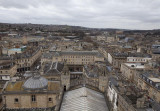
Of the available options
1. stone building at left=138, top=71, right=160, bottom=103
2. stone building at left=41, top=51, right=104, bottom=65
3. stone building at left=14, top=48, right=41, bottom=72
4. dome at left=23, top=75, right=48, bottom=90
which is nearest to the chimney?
stone building at left=138, top=71, right=160, bottom=103

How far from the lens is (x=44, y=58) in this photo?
8888 cm

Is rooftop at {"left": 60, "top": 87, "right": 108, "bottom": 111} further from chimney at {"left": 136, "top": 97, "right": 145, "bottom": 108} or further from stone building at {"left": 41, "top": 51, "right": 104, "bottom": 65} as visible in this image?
stone building at {"left": 41, "top": 51, "right": 104, "bottom": 65}

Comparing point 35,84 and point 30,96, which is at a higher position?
point 35,84

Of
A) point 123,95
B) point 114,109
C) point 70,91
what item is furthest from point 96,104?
point 70,91

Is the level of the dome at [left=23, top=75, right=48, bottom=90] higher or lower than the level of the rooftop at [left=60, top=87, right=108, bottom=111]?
higher

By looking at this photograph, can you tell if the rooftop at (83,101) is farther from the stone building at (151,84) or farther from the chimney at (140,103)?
the stone building at (151,84)

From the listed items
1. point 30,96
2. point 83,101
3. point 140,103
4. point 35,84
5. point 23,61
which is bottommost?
point 23,61

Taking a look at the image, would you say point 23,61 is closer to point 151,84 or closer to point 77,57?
point 77,57

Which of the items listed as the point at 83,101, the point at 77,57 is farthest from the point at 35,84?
the point at 77,57

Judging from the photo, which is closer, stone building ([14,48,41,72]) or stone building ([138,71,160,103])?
stone building ([138,71,160,103])

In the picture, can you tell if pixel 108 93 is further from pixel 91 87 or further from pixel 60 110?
pixel 60 110

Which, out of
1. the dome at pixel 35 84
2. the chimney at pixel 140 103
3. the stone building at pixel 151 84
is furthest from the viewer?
Result: the stone building at pixel 151 84

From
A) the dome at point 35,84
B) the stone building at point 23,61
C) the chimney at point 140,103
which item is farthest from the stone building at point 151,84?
the stone building at point 23,61

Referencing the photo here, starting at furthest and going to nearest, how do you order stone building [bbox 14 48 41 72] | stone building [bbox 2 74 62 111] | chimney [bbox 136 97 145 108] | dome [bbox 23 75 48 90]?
stone building [bbox 14 48 41 72] < dome [bbox 23 75 48 90] < stone building [bbox 2 74 62 111] < chimney [bbox 136 97 145 108]
